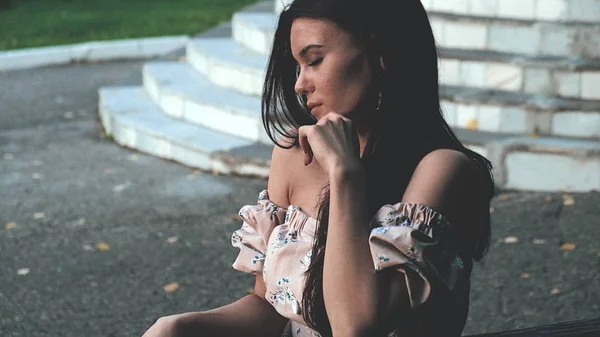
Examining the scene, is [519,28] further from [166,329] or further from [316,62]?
[166,329]

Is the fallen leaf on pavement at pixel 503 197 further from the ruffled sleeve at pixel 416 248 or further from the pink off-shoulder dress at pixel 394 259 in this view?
the ruffled sleeve at pixel 416 248

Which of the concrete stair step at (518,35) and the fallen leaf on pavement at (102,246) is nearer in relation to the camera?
the fallen leaf on pavement at (102,246)

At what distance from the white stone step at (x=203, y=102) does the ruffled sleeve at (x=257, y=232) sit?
4688 millimetres

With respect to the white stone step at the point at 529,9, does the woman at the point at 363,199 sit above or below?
above

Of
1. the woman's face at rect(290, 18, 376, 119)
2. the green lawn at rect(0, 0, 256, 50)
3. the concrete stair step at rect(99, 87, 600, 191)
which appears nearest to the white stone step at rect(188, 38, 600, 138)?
the concrete stair step at rect(99, 87, 600, 191)

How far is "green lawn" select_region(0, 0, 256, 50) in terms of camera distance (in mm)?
13852

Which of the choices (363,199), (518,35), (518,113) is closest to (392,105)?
(363,199)

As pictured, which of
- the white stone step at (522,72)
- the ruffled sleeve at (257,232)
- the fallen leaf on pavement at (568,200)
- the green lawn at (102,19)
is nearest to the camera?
the ruffled sleeve at (257,232)

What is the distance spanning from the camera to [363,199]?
2244mm

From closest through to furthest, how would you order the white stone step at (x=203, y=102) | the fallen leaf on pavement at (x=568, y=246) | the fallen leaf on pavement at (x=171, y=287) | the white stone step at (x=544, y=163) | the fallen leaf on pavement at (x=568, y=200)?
the fallen leaf on pavement at (x=171, y=287) → the fallen leaf on pavement at (x=568, y=246) → the fallen leaf on pavement at (x=568, y=200) → the white stone step at (x=544, y=163) → the white stone step at (x=203, y=102)

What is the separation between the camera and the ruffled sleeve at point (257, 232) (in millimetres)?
2594

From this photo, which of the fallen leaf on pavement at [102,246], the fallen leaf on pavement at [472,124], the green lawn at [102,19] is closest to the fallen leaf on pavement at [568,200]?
the fallen leaf on pavement at [472,124]

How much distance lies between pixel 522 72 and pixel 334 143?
4.90 meters

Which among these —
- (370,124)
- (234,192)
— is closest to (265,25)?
(234,192)
